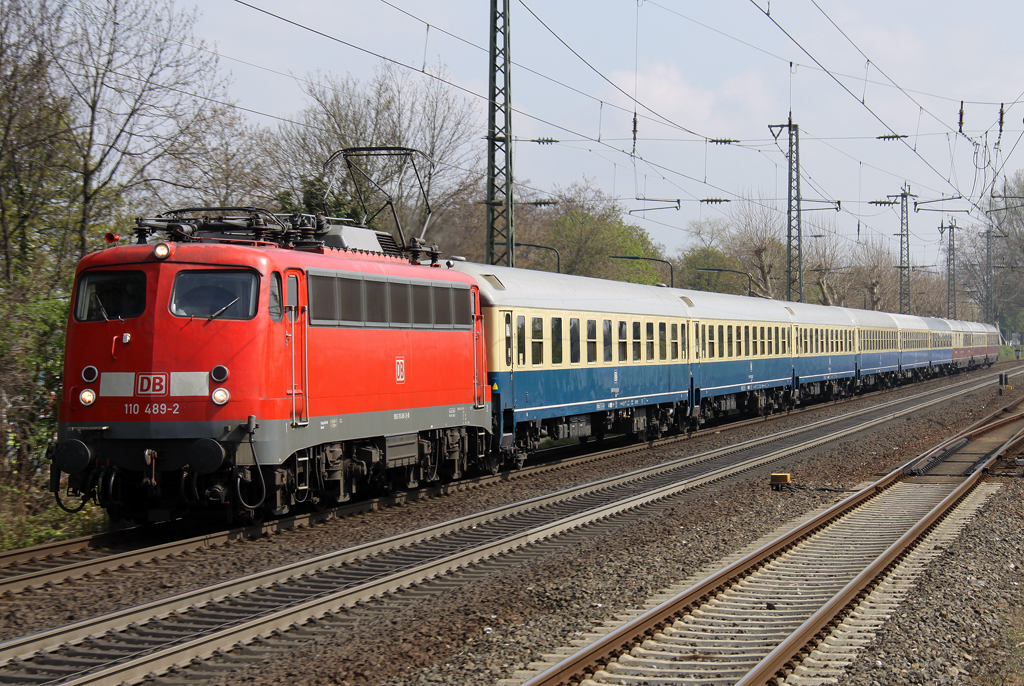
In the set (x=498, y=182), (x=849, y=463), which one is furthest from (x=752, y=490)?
(x=498, y=182)

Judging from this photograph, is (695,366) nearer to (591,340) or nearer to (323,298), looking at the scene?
(591,340)

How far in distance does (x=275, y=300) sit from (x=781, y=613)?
6.28m

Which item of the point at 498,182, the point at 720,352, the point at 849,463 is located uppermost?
the point at 498,182

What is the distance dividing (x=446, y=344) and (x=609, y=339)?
21.3ft

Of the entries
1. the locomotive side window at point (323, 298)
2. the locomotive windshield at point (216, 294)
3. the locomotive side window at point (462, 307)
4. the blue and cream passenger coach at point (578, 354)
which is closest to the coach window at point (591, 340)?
the blue and cream passenger coach at point (578, 354)

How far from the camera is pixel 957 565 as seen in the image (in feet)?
31.5

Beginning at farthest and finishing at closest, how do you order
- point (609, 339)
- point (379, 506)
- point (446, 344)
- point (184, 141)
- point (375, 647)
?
1. point (609, 339)
2. point (184, 141)
3. point (446, 344)
4. point (379, 506)
5. point (375, 647)

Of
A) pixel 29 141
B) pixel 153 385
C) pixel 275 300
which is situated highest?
pixel 29 141

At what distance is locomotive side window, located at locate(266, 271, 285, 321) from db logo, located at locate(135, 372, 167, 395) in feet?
4.36

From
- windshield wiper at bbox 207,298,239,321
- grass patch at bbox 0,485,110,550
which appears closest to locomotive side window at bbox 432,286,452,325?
windshield wiper at bbox 207,298,239,321

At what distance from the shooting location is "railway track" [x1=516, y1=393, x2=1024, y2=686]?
635 cm

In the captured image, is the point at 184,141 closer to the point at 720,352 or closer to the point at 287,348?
the point at 287,348

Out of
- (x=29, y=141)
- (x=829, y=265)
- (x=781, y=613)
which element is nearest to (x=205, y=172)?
(x=29, y=141)

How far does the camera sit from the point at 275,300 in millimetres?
10523
